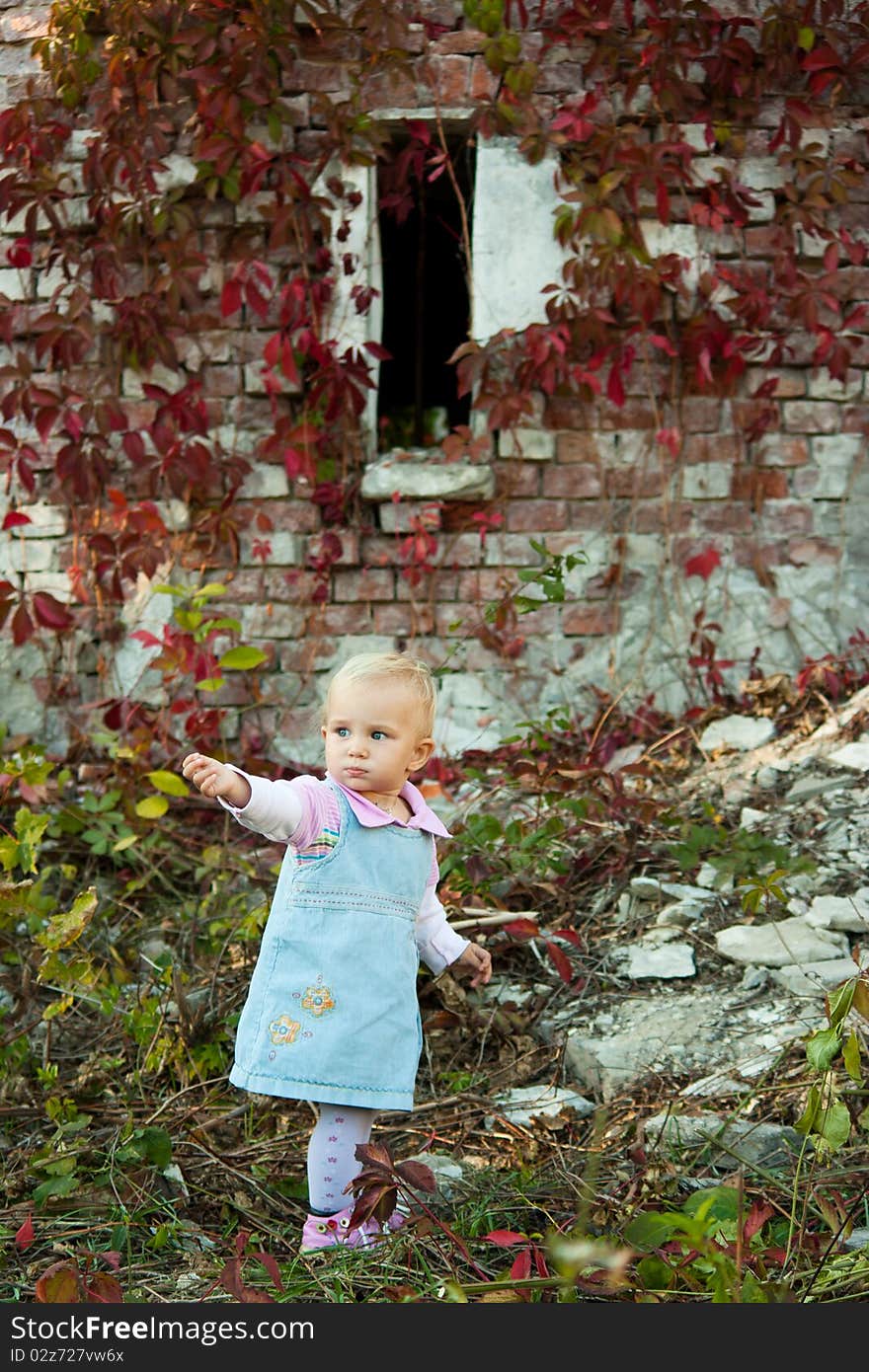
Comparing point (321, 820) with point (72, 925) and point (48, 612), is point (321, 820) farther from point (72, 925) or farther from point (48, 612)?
point (48, 612)

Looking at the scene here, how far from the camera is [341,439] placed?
13.6ft

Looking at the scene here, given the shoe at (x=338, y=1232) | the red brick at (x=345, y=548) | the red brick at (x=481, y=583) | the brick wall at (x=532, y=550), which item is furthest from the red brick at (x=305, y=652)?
the shoe at (x=338, y=1232)

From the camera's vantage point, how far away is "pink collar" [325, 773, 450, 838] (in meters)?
2.04

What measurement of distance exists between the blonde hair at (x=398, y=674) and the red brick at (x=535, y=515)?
2.18 meters

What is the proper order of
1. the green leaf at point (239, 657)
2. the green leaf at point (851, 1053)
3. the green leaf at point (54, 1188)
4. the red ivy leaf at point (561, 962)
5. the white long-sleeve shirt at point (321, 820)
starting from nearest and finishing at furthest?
the green leaf at point (851, 1053)
the white long-sleeve shirt at point (321, 820)
the green leaf at point (54, 1188)
the red ivy leaf at point (561, 962)
the green leaf at point (239, 657)

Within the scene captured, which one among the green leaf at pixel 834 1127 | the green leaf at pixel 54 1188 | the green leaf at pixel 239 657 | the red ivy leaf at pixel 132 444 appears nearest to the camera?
the green leaf at pixel 834 1127

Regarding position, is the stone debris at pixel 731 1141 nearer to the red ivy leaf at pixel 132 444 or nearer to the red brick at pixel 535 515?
the red brick at pixel 535 515

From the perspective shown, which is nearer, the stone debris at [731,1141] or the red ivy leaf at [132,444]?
the stone debris at [731,1141]

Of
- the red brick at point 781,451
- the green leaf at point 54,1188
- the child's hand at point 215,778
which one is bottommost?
the green leaf at point 54,1188

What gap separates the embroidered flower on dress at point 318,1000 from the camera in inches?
78.6

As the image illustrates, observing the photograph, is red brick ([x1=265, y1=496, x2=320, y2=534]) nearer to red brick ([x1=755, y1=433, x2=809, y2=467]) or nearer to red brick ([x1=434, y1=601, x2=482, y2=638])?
red brick ([x1=434, y1=601, x2=482, y2=638])

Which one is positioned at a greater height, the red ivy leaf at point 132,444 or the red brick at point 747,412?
the red brick at point 747,412

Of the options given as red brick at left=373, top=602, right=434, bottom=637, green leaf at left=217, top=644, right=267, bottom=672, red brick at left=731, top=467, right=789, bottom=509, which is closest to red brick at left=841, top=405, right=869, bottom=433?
red brick at left=731, top=467, right=789, bottom=509

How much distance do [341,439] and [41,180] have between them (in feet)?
4.12
